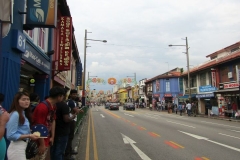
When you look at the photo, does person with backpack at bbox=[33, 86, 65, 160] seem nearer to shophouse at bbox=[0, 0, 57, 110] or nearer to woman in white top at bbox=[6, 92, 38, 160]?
woman in white top at bbox=[6, 92, 38, 160]

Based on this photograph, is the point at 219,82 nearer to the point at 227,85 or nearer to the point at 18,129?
the point at 227,85

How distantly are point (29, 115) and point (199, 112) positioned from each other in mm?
31261

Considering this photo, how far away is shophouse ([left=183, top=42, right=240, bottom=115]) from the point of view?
2378 centimetres

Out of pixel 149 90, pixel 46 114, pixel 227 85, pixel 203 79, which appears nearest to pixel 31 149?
pixel 46 114

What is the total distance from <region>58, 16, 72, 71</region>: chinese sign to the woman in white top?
10.6 meters

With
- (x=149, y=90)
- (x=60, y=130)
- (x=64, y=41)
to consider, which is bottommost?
(x=60, y=130)

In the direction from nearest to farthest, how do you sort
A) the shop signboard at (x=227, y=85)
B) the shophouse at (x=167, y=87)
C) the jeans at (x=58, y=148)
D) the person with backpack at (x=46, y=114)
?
Result: the person with backpack at (x=46, y=114), the jeans at (x=58, y=148), the shop signboard at (x=227, y=85), the shophouse at (x=167, y=87)

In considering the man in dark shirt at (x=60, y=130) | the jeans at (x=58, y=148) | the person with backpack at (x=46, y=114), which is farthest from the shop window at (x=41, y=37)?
the person with backpack at (x=46, y=114)

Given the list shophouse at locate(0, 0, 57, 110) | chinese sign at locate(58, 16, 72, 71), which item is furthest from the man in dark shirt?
chinese sign at locate(58, 16, 72, 71)

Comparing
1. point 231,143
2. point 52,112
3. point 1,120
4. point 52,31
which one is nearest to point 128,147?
point 231,143

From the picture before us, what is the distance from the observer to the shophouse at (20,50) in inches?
238

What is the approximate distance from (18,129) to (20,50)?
13.7 ft

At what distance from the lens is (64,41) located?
555 inches

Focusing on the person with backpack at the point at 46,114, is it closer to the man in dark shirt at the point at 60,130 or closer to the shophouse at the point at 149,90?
the man in dark shirt at the point at 60,130
